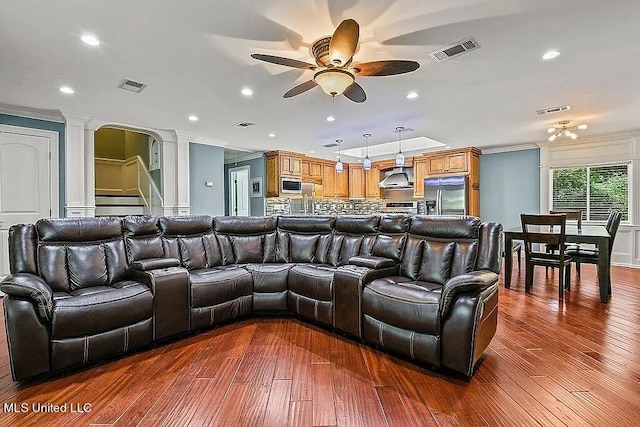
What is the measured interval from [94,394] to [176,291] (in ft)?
3.15

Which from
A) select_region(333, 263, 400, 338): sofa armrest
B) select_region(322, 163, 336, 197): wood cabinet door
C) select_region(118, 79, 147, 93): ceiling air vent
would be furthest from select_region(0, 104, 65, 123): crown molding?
select_region(322, 163, 336, 197): wood cabinet door

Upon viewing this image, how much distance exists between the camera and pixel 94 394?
2047 millimetres

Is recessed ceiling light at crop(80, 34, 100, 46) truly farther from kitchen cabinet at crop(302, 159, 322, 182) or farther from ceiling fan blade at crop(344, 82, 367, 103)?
kitchen cabinet at crop(302, 159, 322, 182)

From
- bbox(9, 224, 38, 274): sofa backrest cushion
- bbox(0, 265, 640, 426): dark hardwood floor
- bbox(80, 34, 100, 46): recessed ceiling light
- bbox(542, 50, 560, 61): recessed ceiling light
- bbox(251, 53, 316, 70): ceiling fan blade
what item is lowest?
bbox(0, 265, 640, 426): dark hardwood floor

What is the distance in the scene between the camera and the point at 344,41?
224cm

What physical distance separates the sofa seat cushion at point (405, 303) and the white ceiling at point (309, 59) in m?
2.03

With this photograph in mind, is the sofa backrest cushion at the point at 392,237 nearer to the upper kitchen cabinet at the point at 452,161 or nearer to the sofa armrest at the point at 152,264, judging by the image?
the sofa armrest at the point at 152,264

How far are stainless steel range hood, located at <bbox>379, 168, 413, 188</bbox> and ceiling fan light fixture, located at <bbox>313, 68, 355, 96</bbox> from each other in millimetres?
5318

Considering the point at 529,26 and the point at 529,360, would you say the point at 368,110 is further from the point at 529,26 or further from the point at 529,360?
the point at 529,360

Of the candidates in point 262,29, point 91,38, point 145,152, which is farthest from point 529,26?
point 145,152

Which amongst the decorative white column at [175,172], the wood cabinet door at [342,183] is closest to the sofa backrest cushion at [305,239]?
the decorative white column at [175,172]

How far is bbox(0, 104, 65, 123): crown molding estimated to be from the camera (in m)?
4.46

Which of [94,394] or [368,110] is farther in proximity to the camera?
[368,110]

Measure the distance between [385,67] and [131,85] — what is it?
288 cm
